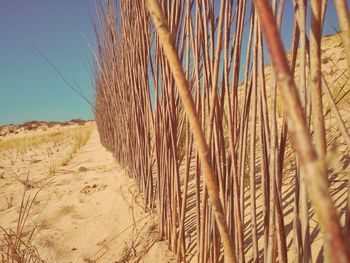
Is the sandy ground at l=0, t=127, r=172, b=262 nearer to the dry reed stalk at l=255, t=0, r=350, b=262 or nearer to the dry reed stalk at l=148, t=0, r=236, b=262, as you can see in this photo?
the dry reed stalk at l=148, t=0, r=236, b=262

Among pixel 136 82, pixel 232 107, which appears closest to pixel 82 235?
pixel 136 82

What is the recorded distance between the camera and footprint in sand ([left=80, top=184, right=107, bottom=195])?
6.81 ft

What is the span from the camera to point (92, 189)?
83.4 inches

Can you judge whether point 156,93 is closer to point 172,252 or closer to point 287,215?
point 172,252

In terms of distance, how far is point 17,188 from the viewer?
2502 mm

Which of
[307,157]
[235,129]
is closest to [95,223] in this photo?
[235,129]

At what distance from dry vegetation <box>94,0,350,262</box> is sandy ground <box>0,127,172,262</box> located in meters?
0.10

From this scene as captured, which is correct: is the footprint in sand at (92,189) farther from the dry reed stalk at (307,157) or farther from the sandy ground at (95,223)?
the dry reed stalk at (307,157)

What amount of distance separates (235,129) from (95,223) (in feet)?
3.46

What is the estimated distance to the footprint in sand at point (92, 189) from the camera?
6.81ft

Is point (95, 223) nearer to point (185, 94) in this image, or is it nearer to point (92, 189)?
point (92, 189)

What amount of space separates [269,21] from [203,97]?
1.95ft

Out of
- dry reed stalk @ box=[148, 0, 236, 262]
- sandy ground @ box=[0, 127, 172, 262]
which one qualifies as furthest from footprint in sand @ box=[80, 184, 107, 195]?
dry reed stalk @ box=[148, 0, 236, 262]

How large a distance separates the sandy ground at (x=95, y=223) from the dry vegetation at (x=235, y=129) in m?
0.10
